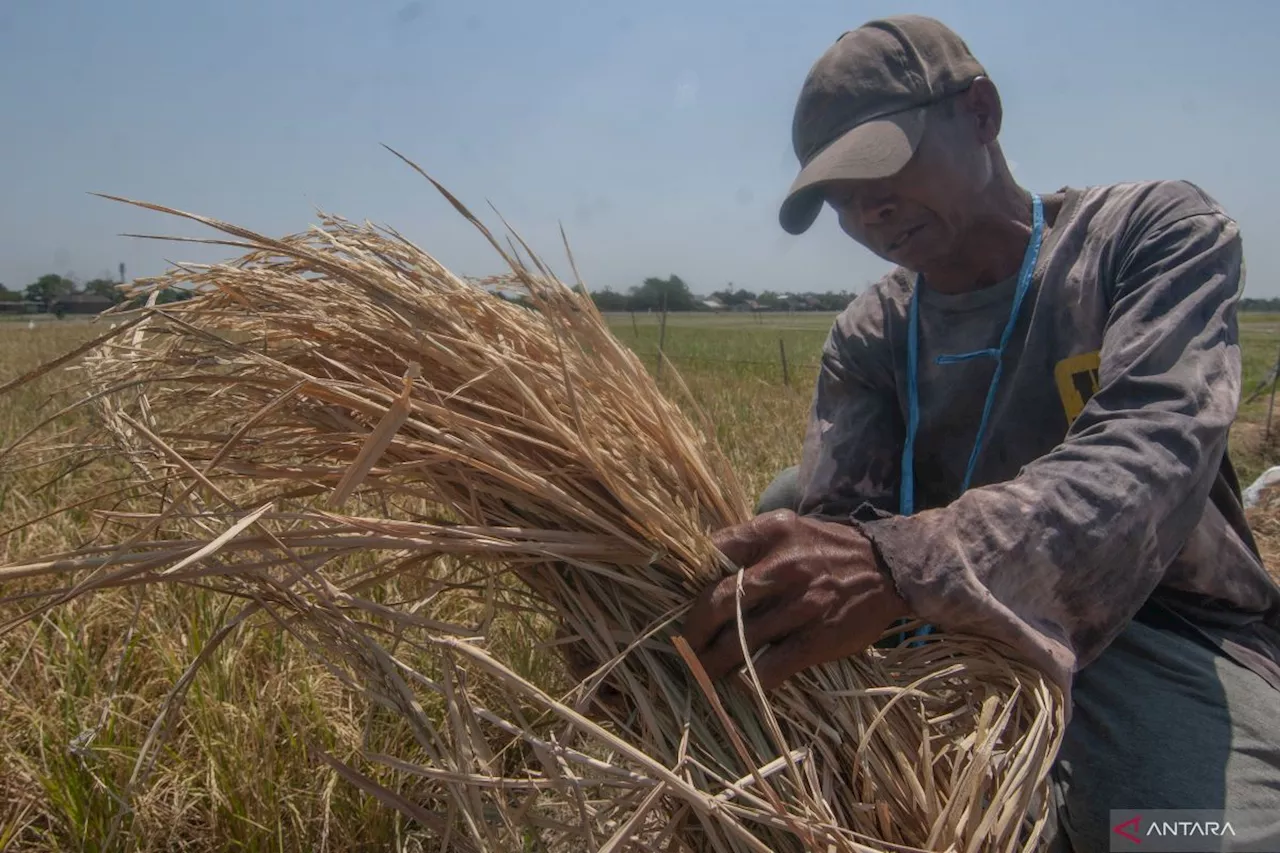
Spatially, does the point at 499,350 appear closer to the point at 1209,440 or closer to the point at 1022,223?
the point at 1209,440

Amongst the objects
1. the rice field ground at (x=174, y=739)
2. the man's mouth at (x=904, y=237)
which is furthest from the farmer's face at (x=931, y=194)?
the rice field ground at (x=174, y=739)

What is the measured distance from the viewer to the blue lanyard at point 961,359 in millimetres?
1726

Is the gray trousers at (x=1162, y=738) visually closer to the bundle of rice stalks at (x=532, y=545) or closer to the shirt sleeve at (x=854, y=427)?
the bundle of rice stalks at (x=532, y=545)

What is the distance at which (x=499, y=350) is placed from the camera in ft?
4.14

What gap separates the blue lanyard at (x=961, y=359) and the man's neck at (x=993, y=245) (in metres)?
0.03

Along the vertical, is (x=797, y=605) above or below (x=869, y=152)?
below

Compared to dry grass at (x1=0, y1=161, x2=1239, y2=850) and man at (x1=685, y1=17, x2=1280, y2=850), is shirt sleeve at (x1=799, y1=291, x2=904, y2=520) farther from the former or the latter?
dry grass at (x1=0, y1=161, x2=1239, y2=850)

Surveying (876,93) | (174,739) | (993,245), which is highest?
(876,93)

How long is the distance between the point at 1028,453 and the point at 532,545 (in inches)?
41.7

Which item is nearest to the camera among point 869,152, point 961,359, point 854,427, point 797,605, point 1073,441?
point 797,605

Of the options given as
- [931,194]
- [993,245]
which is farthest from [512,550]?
[993,245]

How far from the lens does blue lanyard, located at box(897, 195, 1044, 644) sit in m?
1.73

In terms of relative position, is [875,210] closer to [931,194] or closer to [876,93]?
[931,194]

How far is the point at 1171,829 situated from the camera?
1291mm
